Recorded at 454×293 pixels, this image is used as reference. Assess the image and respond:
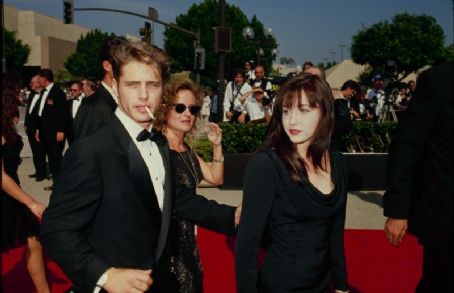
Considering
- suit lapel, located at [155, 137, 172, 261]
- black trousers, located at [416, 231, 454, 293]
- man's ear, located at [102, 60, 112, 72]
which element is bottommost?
black trousers, located at [416, 231, 454, 293]

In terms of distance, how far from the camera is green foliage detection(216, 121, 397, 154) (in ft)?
28.5

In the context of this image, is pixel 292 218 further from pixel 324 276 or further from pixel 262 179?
pixel 324 276

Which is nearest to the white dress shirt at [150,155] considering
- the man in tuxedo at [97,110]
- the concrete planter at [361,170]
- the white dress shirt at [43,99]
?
the man in tuxedo at [97,110]

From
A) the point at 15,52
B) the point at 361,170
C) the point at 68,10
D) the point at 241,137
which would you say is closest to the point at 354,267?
the point at 361,170

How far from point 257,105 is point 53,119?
4.28 metres

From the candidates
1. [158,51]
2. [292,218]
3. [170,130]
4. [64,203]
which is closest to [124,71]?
[158,51]

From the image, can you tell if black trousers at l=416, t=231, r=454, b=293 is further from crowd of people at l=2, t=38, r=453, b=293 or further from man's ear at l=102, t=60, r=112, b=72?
man's ear at l=102, t=60, r=112, b=72

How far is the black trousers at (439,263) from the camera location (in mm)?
2016

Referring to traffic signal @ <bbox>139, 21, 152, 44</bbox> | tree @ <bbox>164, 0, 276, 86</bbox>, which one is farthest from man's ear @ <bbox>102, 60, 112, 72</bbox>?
tree @ <bbox>164, 0, 276, 86</bbox>

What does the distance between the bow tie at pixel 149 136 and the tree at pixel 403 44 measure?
61653 millimetres

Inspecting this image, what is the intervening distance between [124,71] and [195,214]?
34.8 inches

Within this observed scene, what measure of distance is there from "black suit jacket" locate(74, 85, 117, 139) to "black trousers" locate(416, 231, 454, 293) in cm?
231

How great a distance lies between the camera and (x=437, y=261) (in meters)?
2.07

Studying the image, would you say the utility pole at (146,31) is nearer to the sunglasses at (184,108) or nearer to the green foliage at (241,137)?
the green foliage at (241,137)
